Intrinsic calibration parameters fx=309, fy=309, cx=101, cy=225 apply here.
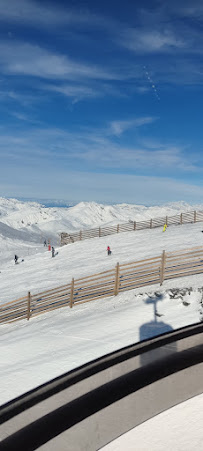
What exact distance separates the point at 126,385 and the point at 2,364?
5.70 m

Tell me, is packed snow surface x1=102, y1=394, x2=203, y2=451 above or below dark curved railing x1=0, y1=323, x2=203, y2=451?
below

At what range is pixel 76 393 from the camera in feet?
19.5

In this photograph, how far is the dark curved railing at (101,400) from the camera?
17.2ft

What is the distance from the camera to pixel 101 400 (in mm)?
5777

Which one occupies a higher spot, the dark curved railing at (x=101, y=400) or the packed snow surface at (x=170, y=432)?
the dark curved railing at (x=101, y=400)

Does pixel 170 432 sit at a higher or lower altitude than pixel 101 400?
lower

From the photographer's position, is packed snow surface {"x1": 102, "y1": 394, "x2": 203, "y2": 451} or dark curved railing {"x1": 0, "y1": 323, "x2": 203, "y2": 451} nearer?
dark curved railing {"x1": 0, "y1": 323, "x2": 203, "y2": 451}

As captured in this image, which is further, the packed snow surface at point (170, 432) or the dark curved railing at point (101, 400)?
the packed snow surface at point (170, 432)

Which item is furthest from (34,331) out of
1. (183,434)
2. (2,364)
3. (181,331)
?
(183,434)

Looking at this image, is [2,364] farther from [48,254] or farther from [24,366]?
[48,254]

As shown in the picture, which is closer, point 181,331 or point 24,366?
point 181,331

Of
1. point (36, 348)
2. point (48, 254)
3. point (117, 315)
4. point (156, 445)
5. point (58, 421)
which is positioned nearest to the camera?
point (58, 421)

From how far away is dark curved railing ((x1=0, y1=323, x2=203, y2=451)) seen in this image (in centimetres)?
524

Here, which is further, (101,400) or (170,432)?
(170,432)
